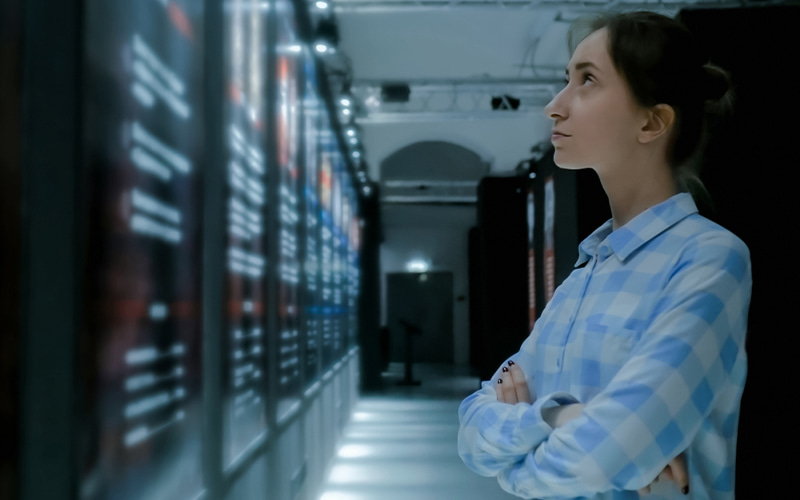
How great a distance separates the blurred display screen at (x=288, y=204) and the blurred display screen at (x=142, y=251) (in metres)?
1.43

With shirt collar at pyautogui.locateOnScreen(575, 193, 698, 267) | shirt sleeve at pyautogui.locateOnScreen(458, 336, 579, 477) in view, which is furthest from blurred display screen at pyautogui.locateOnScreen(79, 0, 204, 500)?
shirt collar at pyautogui.locateOnScreen(575, 193, 698, 267)

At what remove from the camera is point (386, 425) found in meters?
8.19

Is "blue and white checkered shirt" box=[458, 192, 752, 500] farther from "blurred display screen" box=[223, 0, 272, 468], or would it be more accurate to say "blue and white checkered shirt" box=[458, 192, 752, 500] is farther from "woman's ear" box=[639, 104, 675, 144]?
"blurred display screen" box=[223, 0, 272, 468]

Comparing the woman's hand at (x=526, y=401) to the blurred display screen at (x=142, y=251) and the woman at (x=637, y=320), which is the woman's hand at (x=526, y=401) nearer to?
the woman at (x=637, y=320)

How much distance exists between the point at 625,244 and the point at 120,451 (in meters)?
1.05

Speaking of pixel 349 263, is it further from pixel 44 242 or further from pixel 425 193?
pixel 425 193

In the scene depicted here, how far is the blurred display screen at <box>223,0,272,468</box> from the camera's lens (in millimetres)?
2338

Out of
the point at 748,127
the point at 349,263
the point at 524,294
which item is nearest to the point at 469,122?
the point at 524,294

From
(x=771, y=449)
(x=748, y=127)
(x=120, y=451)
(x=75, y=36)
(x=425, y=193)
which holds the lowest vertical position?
(x=771, y=449)

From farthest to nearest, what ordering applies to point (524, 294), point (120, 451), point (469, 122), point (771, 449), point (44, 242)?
point (469, 122) → point (524, 294) → point (771, 449) → point (120, 451) → point (44, 242)

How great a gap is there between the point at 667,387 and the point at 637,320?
11 centimetres

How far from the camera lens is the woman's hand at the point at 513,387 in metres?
1.08

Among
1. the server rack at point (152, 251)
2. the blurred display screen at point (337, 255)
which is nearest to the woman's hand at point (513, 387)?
the server rack at point (152, 251)

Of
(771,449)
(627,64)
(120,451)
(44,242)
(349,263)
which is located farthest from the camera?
(349,263)
